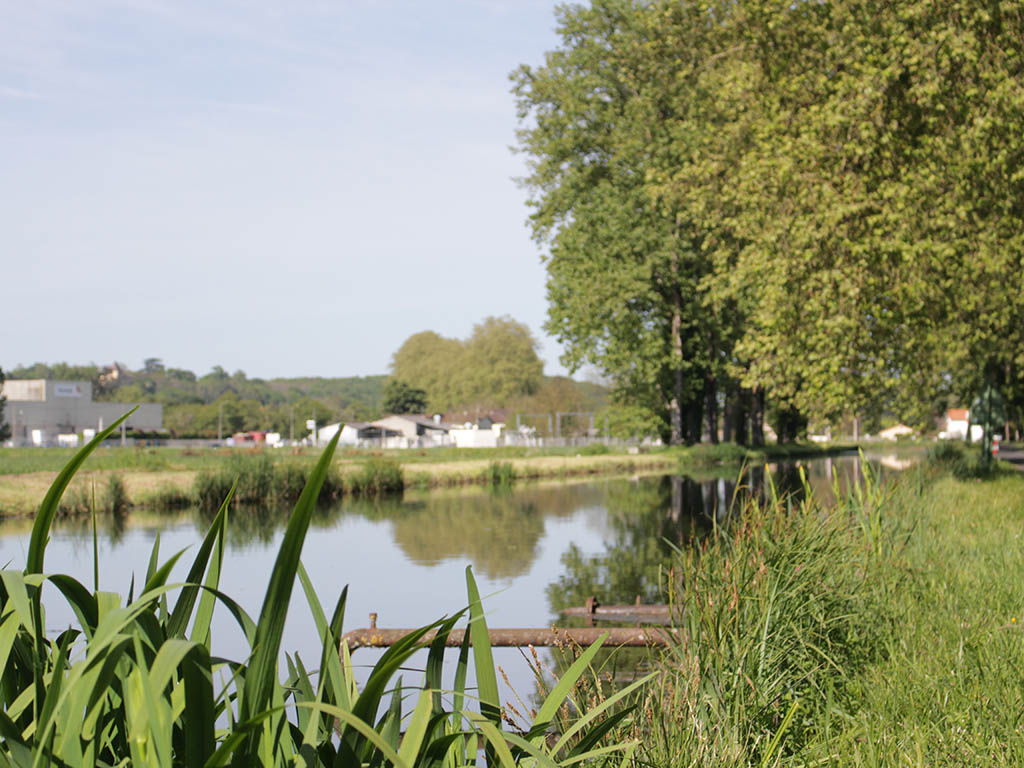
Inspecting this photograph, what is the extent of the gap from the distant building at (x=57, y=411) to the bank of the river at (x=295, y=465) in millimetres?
52119

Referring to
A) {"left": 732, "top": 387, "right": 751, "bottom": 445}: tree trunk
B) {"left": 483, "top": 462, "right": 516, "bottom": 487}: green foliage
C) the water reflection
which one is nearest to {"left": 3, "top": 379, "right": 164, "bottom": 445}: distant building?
{"left": 732, "top": 387, "right": 751, "bottom": 445}: tree trunk

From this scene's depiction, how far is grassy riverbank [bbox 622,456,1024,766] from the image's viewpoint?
3.67 m

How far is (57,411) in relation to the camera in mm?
90438

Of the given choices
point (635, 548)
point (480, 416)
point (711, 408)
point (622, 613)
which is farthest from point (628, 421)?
point (480, 416)

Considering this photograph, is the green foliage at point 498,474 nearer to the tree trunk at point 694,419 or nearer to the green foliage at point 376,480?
the green foliage at point 376,480

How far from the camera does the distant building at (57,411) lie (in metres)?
88.2

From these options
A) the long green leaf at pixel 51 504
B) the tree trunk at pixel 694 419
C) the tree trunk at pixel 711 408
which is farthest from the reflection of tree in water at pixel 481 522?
the tree trunk at pixel 694 419

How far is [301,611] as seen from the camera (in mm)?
9969

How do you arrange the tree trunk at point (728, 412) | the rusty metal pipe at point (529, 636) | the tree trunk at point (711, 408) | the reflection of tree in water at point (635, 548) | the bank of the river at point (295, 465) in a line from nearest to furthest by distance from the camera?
the rusty metal pipe at point (529, 636) → the reflection of tree in water at point (635, 548) → the bank of the river at point (295, 465) → the tree trunk at point (711, 408) → the tree trunk at point (728, 412)

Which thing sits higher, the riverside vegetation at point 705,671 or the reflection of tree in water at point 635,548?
the riverside vegetation at point 705,671

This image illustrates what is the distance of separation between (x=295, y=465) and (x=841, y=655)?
21.2 metres

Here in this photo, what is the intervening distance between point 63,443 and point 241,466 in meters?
52.5

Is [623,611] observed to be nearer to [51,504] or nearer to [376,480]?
[51,504]

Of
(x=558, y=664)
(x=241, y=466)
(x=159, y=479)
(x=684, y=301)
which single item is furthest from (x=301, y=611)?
(x=684, y=301)
